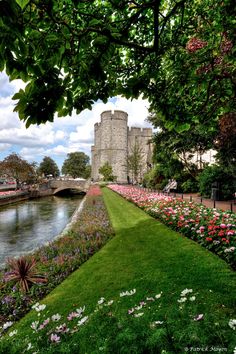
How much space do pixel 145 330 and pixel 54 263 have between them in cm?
427

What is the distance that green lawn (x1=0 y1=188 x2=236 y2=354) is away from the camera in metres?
2.15

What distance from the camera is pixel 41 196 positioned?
42375mm

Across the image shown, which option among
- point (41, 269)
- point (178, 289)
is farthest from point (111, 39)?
point (41, 269)

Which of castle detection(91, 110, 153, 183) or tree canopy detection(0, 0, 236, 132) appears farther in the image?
castle detection(91, 110, 153, 183)

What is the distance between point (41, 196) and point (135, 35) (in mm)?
41195

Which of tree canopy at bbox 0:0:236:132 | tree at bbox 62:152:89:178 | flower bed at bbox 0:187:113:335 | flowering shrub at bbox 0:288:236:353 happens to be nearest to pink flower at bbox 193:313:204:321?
flowering shrub at bbox 0:288:236:353

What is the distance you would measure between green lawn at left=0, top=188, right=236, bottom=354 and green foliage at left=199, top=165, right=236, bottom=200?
8.88m

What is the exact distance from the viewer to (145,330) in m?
2.29

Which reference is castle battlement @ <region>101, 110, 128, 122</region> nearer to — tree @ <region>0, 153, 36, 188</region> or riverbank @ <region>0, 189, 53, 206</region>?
riverbank @ <region>0, 189, 53, 206</region>

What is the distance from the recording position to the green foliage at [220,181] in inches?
538

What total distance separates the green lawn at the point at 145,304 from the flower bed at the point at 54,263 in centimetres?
35

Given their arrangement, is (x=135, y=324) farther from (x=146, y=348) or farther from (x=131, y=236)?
(x=131, y=236)

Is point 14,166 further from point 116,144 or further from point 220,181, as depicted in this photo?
point 220,181

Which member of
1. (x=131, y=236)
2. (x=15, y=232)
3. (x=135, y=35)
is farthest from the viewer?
(x=15, y=232)
